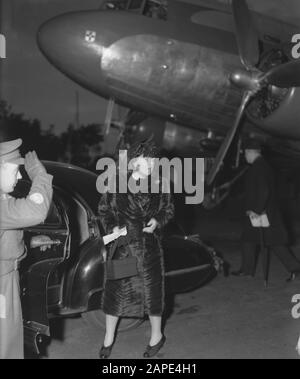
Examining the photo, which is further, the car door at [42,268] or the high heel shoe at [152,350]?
the high heel shoe at [152,350]

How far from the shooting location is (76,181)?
13.3 feet

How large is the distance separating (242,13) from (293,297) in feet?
15.4

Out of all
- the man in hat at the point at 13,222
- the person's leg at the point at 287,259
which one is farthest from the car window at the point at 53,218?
the person's leg at the point at 287,259

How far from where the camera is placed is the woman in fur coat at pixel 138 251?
3.78 m

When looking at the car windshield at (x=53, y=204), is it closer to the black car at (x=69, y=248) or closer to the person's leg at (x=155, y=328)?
the black car at (x=69, y=248)

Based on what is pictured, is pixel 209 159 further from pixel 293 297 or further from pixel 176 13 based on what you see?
pixel 293 297

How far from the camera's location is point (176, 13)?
28.0ft

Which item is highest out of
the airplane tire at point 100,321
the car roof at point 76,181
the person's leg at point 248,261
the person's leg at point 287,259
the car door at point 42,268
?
the car roof at point 76,181

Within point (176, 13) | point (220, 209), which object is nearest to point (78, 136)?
point (220, 209)

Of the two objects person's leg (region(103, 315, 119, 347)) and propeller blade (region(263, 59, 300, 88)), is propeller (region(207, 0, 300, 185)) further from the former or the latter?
person's leg (region(103, 315, 119, 347))

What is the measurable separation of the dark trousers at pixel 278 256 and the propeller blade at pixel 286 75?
248cm

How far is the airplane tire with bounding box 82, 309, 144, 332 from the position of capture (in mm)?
4363

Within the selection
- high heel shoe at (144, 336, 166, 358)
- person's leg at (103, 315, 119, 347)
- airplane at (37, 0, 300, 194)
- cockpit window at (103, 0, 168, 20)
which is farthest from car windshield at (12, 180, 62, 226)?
cockpit window at (103, 0, 168, 20)

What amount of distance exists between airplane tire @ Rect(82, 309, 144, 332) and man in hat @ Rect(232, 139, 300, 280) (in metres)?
2.44
